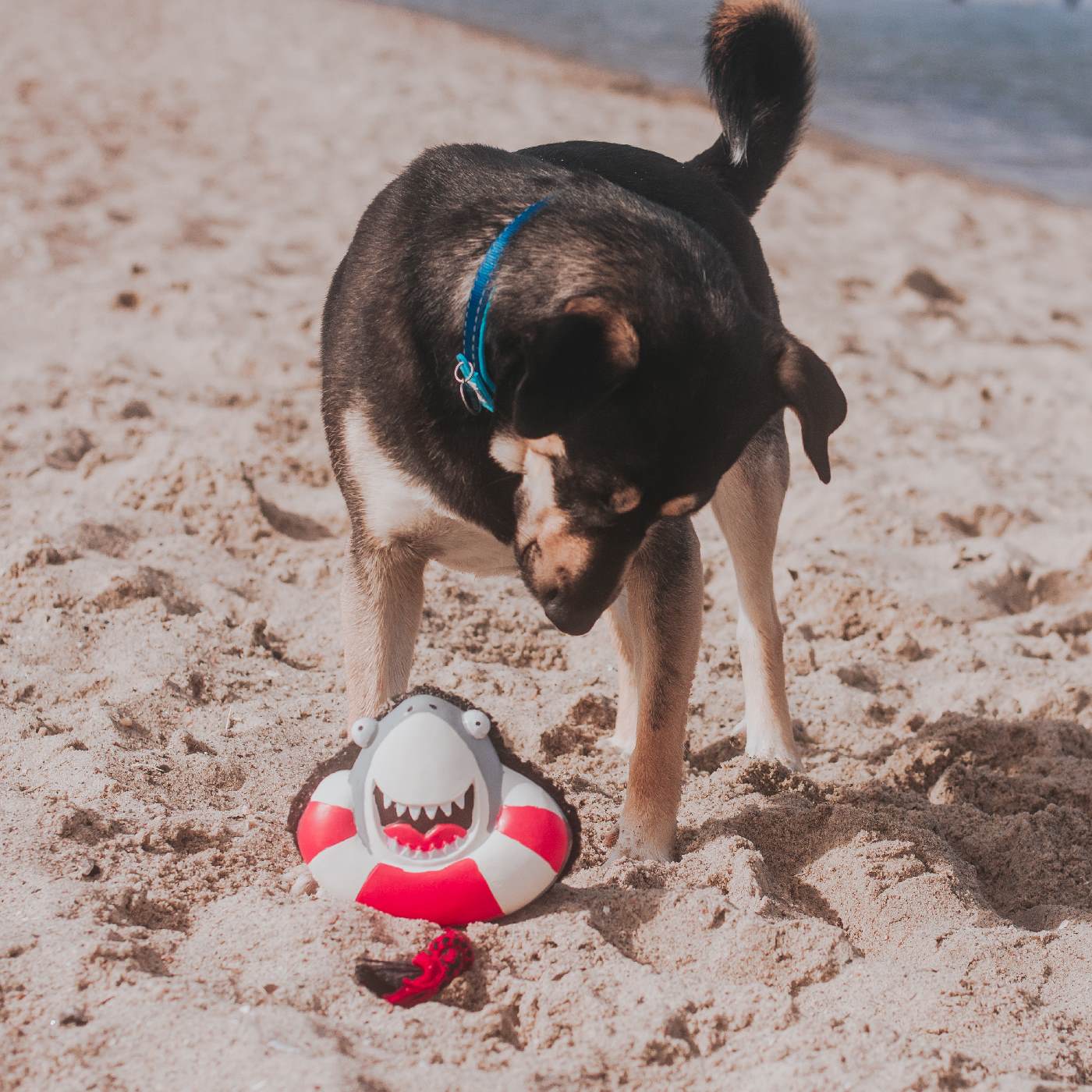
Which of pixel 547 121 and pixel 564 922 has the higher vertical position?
pixel 564 922

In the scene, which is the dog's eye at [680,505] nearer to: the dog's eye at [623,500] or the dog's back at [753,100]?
the dog's eye at [623,500]

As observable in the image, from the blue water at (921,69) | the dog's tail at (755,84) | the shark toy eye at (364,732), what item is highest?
the dog's tail at (755,84)

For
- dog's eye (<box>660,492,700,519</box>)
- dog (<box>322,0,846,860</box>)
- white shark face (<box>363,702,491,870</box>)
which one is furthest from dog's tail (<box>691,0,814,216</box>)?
white shark face (<box>363,702,491,870</box>)

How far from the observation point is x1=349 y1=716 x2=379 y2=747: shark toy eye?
2.57 metres

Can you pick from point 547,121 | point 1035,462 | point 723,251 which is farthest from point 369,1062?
point 547,121

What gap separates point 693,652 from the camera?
3193 mm

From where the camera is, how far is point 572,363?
241cm

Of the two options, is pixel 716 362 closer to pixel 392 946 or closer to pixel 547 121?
pixel 392 946

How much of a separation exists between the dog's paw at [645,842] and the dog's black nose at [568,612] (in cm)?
55

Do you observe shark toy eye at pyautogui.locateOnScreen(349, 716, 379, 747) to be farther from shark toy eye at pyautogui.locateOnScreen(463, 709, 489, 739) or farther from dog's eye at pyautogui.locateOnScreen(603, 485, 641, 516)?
dog's eye at pyautogui.locateOnScreen(603, 485, 641, 516)

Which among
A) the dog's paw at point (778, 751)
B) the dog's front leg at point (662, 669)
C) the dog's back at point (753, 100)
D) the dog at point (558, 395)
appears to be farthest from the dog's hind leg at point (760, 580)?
the dog's front leg at point (662, 669)

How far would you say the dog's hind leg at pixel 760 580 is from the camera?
3.72 meters

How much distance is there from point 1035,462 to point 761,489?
2.65 metres

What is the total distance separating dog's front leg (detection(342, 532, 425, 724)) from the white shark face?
682mm
